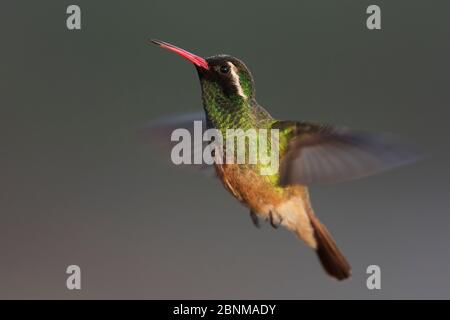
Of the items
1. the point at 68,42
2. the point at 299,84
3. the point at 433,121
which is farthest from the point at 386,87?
the point at 68,42

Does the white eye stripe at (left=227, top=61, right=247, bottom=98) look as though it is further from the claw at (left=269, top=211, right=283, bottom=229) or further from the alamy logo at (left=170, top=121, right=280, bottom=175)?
the claw at (left=269, top=211, right=283, bottom=229)

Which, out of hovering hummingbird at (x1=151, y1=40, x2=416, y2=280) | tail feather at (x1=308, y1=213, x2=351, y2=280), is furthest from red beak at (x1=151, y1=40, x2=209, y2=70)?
tail feather at (x1=308, y1=213, x2=351, y2=280)

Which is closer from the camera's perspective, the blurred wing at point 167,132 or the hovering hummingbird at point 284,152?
the hovering hummingbird at point 284,152

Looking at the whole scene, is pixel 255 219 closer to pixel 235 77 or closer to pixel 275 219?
pixel 275 219

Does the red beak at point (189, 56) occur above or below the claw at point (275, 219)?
above

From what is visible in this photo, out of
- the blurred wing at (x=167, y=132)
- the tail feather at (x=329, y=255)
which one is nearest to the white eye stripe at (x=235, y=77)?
the blurred wing at (x=167, y=132)

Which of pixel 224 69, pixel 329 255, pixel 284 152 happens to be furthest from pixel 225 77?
pixel 329 255

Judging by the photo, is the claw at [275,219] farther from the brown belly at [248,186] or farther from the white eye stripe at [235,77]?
the white eye stripe at [235,77]
